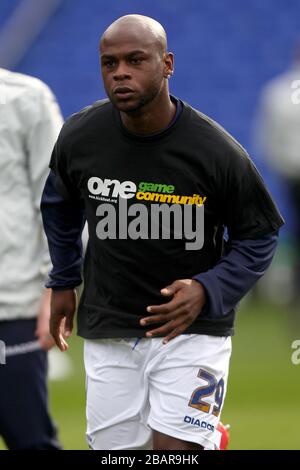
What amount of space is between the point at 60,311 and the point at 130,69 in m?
1.12

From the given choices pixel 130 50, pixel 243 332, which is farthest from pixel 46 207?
pixel 243 332

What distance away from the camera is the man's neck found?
16.8ft

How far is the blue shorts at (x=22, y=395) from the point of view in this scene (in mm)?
6031

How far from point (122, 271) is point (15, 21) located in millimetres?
9570

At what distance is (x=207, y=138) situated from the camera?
5.17 m

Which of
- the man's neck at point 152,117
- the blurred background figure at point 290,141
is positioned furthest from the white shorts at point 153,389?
the blurred background figure at point 290,141

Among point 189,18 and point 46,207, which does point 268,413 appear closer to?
point 46,207

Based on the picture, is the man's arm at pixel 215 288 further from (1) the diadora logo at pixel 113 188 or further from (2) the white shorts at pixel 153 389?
(1) the diadora logo at pixel 113 188

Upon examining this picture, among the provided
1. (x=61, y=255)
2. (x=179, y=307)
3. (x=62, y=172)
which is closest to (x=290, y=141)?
(x=61, y=255)

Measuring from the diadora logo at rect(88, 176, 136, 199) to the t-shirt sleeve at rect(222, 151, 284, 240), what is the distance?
1.17 ft

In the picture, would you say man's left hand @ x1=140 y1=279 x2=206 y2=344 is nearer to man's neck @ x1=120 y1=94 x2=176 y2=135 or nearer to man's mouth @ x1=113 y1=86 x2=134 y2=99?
man's neck @ x1=120 y1=94 x2=176 y2=135

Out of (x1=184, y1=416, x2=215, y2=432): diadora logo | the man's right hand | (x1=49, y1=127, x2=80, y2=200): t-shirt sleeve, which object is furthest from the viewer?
the man's right hand

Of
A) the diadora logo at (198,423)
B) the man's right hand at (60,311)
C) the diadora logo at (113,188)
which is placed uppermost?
the diadora logo at (113,188)

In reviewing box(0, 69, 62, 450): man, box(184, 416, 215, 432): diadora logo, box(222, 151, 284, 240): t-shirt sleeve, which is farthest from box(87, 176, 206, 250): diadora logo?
box(0, 69, 62, 450): man
